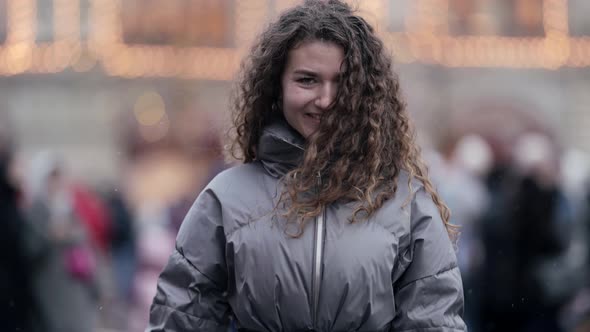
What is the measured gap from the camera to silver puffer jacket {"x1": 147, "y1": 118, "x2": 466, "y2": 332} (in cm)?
289

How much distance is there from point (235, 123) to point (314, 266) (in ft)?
1.99

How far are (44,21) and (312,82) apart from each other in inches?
851

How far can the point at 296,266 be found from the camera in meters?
2.90

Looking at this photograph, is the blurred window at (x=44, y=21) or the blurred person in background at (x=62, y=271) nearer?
the blurred person in background at (x=62, y=271)

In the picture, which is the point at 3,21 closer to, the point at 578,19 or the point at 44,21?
the point at 44,21

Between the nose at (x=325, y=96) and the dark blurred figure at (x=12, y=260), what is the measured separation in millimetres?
4431

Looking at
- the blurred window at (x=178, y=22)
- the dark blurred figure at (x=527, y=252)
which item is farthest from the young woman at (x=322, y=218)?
the blurred window at (x=178, y=22)

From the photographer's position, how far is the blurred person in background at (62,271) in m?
7.30

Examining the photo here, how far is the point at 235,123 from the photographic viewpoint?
333cm

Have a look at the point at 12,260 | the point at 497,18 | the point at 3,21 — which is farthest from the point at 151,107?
the point at 12,260

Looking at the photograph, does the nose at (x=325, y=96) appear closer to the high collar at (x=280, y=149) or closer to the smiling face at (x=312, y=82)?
the smiling face at (x=312, y=82)

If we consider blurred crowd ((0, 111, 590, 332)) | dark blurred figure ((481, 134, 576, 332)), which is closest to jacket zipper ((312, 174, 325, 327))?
blurred crowd ((0, 111, 590, 332))

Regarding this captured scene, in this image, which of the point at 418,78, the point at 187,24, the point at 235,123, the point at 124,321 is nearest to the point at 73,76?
the point at 187,24

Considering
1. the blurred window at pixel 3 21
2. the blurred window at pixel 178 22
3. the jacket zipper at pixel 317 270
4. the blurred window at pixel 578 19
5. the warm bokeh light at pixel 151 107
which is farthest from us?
the warm bokeh light at pixel 151 107
